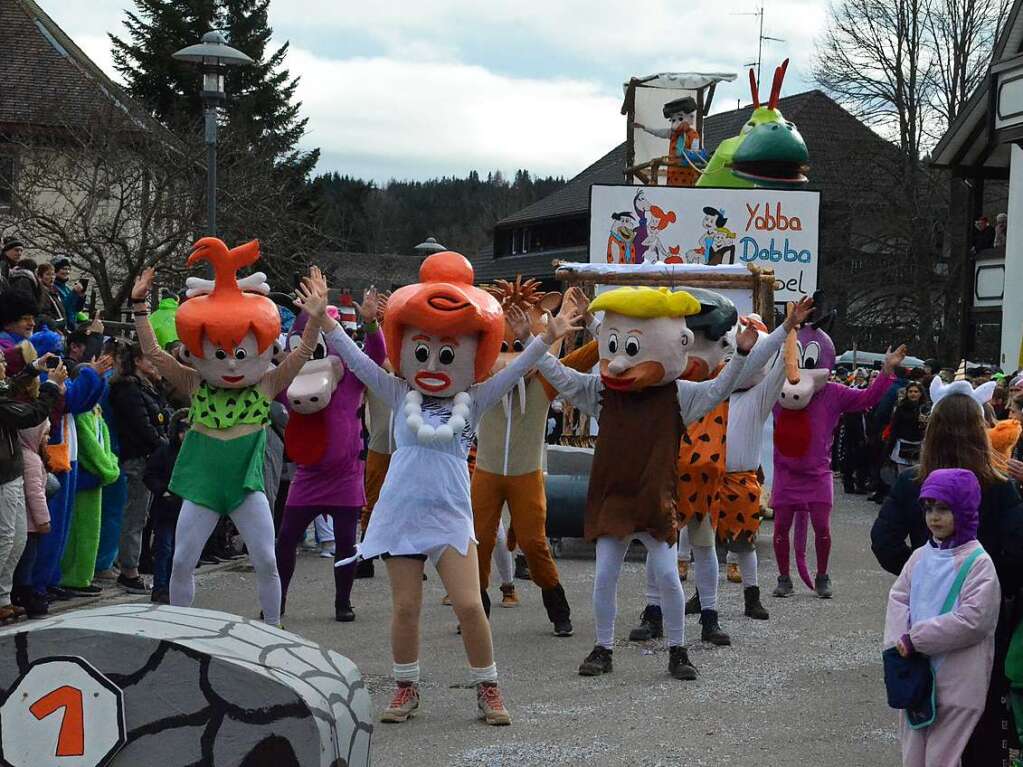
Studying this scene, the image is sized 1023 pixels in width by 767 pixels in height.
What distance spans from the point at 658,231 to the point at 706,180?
1282 millimetres

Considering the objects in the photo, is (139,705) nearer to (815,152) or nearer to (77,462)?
(77,462)

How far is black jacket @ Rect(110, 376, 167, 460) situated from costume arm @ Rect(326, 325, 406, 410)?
3.58 m

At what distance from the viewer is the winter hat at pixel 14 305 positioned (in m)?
8.88

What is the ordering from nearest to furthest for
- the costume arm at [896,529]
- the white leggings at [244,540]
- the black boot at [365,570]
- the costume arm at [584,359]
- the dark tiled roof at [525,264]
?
the costume arm at [896,529], the white leggings at [244,540], the costume arm at [584,359], the black boot at [365,570], the dark tiled roof at [525,264]

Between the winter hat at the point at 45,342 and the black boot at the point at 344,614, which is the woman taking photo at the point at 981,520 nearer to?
the black boot at the point at 344,614

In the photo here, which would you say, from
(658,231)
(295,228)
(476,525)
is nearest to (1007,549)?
(476,525)

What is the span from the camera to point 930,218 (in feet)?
122

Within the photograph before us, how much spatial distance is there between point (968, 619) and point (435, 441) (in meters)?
2.56

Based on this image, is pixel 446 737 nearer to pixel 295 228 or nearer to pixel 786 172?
pixel 786 172

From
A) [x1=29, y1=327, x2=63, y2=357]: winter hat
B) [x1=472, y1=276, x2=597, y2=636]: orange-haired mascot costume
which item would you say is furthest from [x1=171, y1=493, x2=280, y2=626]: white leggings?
[x1=29, y1=327, x2=63, y2=357]: winter hat

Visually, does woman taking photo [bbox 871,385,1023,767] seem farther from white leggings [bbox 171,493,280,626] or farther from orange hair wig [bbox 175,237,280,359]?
orange hair wig [bbox 175,237,280,359]

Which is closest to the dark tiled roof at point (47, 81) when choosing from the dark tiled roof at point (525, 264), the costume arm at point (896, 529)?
the dark tiled roof at point (525, 264)

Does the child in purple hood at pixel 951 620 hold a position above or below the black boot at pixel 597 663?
above

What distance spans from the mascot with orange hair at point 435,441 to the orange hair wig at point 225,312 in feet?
2.75
